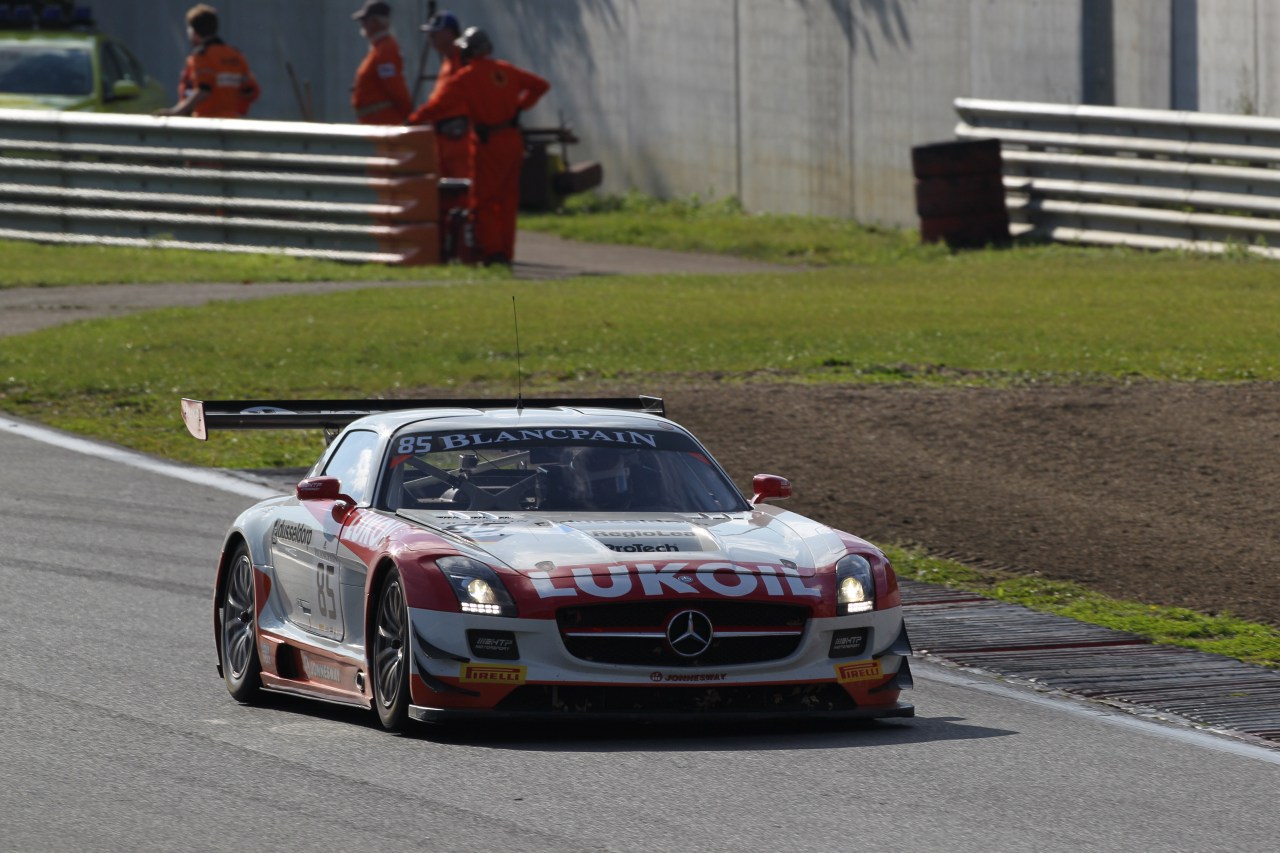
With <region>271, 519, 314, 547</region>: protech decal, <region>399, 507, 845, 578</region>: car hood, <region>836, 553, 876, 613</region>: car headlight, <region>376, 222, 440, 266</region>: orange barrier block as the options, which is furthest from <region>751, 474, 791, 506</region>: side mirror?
<region>376, 222, 440, 266</region>: orange barrier block

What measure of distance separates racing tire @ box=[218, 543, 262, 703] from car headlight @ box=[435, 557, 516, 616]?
145 cm

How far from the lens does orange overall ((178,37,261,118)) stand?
2745cm

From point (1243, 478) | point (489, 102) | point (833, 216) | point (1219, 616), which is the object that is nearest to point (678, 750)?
point (1219, 616)

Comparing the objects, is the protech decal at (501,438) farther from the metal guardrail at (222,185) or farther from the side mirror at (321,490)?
the metal guardrail at (222,185)

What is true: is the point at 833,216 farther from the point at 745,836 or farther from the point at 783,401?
the point at 745,836

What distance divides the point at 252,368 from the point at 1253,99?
11.1 metres

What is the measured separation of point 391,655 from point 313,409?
2257 millimetres

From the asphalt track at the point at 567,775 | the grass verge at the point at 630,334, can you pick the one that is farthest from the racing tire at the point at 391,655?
the grass verge at the point at 630,334

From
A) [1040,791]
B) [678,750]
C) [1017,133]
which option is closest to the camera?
[1040,791]

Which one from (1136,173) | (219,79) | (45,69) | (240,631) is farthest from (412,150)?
(240,631)

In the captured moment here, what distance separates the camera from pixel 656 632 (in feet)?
25.3

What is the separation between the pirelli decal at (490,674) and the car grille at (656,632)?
0.59ft

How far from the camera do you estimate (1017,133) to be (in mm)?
26109

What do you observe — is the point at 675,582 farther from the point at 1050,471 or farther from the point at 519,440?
the point at 1050,471
